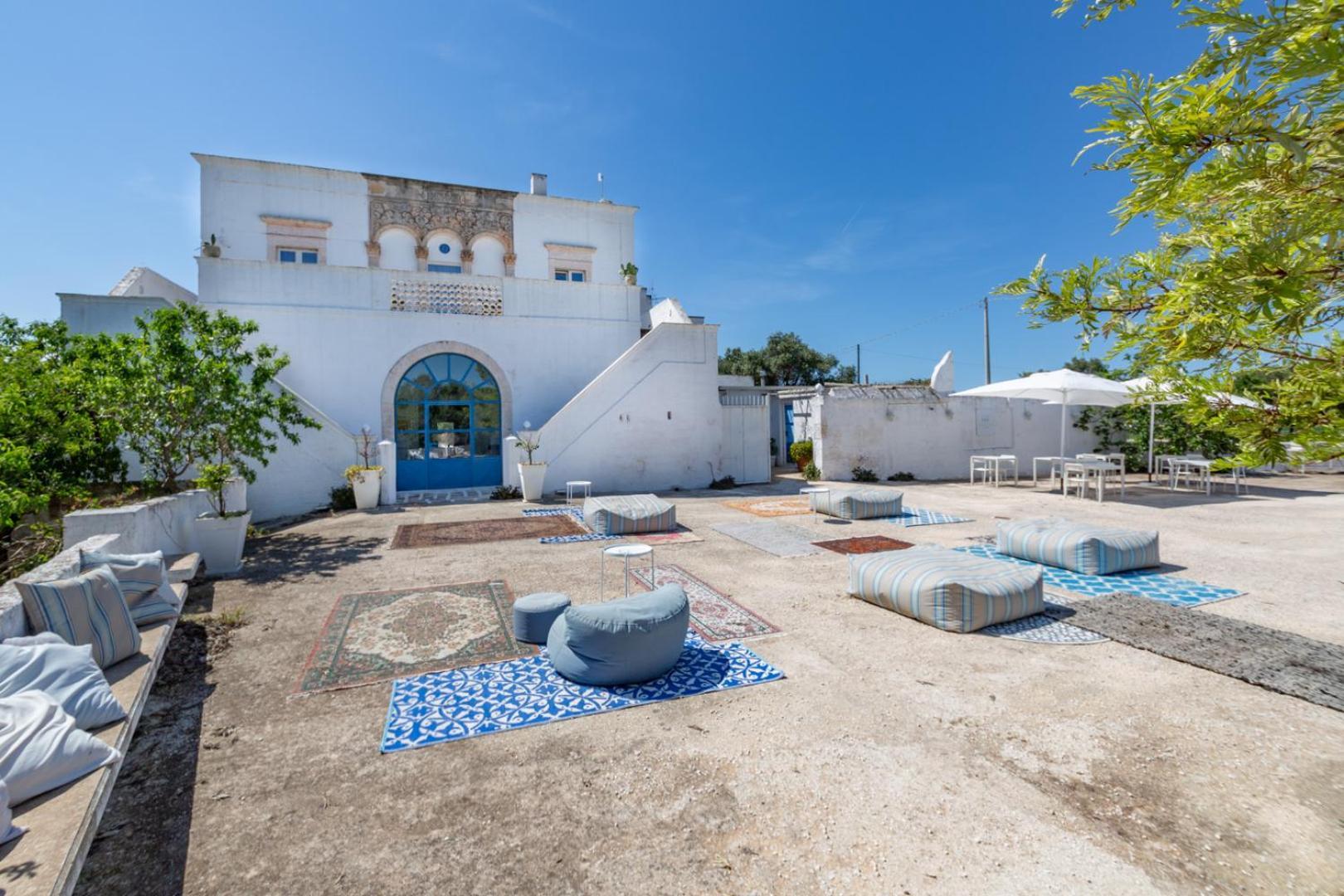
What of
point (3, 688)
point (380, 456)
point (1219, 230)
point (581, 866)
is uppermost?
point (1219, 230)

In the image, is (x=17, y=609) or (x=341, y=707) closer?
(x=17, y=609)

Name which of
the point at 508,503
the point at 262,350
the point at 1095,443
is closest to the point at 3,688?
the point at 262,350

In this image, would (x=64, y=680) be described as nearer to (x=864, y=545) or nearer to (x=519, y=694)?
(x=519, y=694)

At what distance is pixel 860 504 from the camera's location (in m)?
9.59

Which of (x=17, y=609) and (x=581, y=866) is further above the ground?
(x=17, y=609)

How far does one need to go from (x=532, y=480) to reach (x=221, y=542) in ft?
19.2

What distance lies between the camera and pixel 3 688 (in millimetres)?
2414

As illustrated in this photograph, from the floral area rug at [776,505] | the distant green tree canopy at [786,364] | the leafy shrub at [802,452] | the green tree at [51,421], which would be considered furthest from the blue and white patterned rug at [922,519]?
the distant green tree canopy at [786,364]

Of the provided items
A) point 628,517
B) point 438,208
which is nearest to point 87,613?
point 628,517

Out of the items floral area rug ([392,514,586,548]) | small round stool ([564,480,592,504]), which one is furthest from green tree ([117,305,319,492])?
small round stool ([564,480,592,504])

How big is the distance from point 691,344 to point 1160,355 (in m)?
12.4

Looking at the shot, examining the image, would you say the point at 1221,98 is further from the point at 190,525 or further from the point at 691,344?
the point at 691,344

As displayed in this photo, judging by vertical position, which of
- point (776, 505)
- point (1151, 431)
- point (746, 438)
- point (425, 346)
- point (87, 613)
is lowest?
point (776, 505)

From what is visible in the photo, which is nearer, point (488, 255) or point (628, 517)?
point (628, 517)
